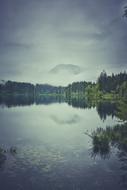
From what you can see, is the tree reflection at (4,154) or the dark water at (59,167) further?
the tree reflection at (4,154)

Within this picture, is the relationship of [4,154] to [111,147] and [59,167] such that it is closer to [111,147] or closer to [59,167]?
[59,167]

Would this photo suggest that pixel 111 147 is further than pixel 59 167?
Yes

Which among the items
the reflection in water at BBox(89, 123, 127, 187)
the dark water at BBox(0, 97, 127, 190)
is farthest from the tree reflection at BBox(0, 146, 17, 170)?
the reflection in water at BBox(89, 123, 127, 187)

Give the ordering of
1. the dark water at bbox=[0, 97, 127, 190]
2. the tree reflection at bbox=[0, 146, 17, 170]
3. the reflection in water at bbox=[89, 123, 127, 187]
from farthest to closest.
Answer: the reflection in water at bbox=[89, 123, 127, 187] < the tree reflection at bbox=[0, 146, 17, 170] < the dark water at bbox=[0, 97, 127, 190]

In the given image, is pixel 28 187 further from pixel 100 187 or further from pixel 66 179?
pixel 100 187

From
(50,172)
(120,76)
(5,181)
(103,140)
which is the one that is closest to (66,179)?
(50,172)

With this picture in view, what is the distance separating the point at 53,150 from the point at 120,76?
486ft

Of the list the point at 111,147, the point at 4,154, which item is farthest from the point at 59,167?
the point at 111,147

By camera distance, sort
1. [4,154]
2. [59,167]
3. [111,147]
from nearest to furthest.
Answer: [59,167] → [4,154] → [111,147]

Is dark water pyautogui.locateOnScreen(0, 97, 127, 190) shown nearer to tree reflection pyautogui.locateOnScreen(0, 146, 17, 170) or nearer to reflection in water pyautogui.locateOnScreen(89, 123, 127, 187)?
tree reflection pyautogui.locateOnScreen(0, 146, 17, 170)

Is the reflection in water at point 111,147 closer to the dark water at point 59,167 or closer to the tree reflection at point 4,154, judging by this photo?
the dark water at point 59,167

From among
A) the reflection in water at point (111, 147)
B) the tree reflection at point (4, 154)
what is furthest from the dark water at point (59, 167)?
the reflection in water at point (111, 147)

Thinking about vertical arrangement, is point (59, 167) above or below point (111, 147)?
below

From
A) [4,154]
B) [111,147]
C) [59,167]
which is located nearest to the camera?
[59,167]
